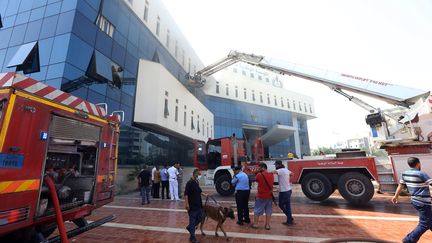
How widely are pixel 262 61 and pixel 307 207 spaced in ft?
31.3

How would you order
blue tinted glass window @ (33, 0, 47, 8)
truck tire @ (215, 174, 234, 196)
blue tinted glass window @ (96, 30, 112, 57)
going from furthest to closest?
blue tinted glass window @ (33, 0, 47, 8), blue tinted glass window @ (96, 30, 112, 57), truck tire @ (215, 174, 234, 196)

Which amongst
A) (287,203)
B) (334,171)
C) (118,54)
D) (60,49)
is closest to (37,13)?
(60,49)

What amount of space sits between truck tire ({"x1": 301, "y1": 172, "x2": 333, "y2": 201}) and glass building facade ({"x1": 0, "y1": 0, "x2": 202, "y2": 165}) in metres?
11.3

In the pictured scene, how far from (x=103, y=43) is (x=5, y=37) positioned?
6143 mm

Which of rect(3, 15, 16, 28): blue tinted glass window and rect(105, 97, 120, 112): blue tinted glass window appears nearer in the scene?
rect(105, 97, 120, 112): blue tinted glass window

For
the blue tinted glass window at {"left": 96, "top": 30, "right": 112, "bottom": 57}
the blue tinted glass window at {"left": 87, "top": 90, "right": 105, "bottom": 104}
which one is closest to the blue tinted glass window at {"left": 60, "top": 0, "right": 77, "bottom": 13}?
the blue tinted glass window at {"left": 96, "top": 30, "right": 112, "bottom": 57}

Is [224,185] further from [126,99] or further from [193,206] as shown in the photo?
[126,99]

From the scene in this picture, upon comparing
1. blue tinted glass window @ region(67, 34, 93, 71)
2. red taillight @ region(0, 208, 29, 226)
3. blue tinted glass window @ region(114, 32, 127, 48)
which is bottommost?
red taillight @ region(0, 208, 29, 226)

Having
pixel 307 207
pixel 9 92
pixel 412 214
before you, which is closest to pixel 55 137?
pixel 9 92

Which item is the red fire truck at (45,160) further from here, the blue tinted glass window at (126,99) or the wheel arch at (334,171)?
the blue tinted glass window at (126,99)

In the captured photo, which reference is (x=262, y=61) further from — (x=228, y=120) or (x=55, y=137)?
(x=228, y=120)

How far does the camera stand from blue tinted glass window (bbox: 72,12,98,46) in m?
12.6

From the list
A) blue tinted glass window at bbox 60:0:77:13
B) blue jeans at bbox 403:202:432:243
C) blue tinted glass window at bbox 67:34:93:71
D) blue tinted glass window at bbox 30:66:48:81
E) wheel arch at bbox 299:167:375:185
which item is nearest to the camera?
blue jeans at bbox 403:202:432:243

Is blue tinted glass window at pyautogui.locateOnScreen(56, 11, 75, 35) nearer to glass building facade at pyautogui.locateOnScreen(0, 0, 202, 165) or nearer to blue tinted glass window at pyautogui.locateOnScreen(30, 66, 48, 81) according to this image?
glass building facade at pyautogui.locateOnScreen(0, 0, 202, 165)
